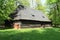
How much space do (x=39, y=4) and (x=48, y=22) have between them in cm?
2321

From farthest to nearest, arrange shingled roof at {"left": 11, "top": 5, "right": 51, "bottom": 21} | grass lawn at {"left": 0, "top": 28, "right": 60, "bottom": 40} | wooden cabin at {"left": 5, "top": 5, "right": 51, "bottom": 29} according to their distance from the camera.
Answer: shingled roof at {"left": 11, "top": 5, "right": 51, "bottom": 21}, wooden cabin at {"left": 5, "top": 5, "right": 51, "bottom": 29}, grass lawn at {"left": 0, "top": 28, "right": 60, "bottom": 40}

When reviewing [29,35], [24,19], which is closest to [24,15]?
[24,19]

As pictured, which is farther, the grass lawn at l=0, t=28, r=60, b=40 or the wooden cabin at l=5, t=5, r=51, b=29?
the wooden cabin at l=5, t=5, r=51, b=29

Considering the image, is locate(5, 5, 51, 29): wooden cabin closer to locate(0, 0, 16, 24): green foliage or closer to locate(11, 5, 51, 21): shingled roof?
locate(11, 5, 51, 21): shingled roof

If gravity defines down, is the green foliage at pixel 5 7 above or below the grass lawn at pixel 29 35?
above

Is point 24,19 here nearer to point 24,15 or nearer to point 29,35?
point 24,15

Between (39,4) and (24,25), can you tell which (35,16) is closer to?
(24,25)

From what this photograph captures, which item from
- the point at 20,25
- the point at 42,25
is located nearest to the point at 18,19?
the point at 20,25

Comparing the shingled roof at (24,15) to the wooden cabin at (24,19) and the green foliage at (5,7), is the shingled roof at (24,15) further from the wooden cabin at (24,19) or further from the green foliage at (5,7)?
the green foliage at (5,7)

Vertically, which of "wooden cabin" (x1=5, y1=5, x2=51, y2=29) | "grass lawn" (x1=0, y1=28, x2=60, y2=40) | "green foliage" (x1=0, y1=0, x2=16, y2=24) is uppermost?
"green foliage" (x1=0, y1=0, x2=16, y2=24)

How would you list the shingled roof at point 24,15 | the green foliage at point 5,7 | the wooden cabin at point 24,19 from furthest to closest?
the shingled roof at point 24,15 → the wooden cabin at point 24,19 → the green foliage at point 5,7

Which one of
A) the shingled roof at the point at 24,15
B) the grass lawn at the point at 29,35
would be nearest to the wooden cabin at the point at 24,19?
the shingled roof at the point at 24,15

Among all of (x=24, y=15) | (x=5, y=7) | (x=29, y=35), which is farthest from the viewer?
(x=24, y=15)

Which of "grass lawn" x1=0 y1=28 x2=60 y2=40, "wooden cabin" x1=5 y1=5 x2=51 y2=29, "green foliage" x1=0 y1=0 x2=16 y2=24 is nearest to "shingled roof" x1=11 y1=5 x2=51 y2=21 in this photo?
"wooden cabin" x1=5 y1=5 x2=51 y2=29
